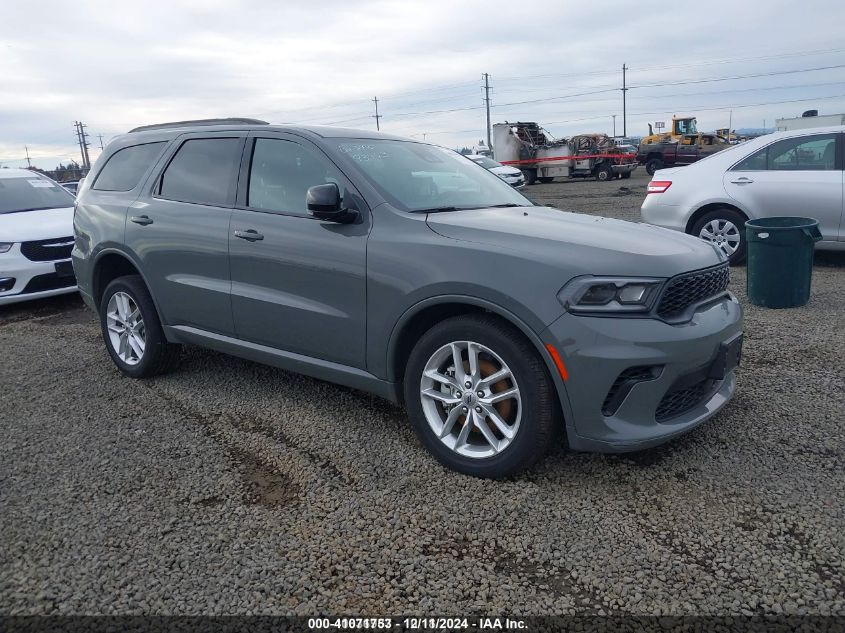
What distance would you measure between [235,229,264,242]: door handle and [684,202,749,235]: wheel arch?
5.71 m

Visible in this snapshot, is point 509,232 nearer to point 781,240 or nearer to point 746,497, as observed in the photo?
point 746,497

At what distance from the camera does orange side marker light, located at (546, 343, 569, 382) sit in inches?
115

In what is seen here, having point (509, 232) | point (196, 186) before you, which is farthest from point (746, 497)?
point (196, 186)

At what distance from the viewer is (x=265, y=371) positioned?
5.11 m

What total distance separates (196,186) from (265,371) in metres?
1.46

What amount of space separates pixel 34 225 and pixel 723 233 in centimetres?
790

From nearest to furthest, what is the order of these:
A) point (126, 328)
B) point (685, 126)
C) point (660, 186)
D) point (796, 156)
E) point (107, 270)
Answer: point (126, 328)
point (107, 270)
point (796, 156)
point (660, 186)
point (685, 126)

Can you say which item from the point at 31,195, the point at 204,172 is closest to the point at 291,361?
the point at 204,172

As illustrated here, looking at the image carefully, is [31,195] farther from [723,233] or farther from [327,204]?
[723,233]

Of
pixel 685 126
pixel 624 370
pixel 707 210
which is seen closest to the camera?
pixel 624 370

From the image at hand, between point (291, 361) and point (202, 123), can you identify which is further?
point (202, 123)

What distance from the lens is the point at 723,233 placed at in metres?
7.87

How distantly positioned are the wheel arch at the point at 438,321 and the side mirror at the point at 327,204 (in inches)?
25.5

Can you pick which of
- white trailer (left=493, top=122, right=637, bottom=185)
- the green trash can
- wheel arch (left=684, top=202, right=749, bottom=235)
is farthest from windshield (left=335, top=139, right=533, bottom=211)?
white trailer (left=493, top=122, right=637, bottom=185)
